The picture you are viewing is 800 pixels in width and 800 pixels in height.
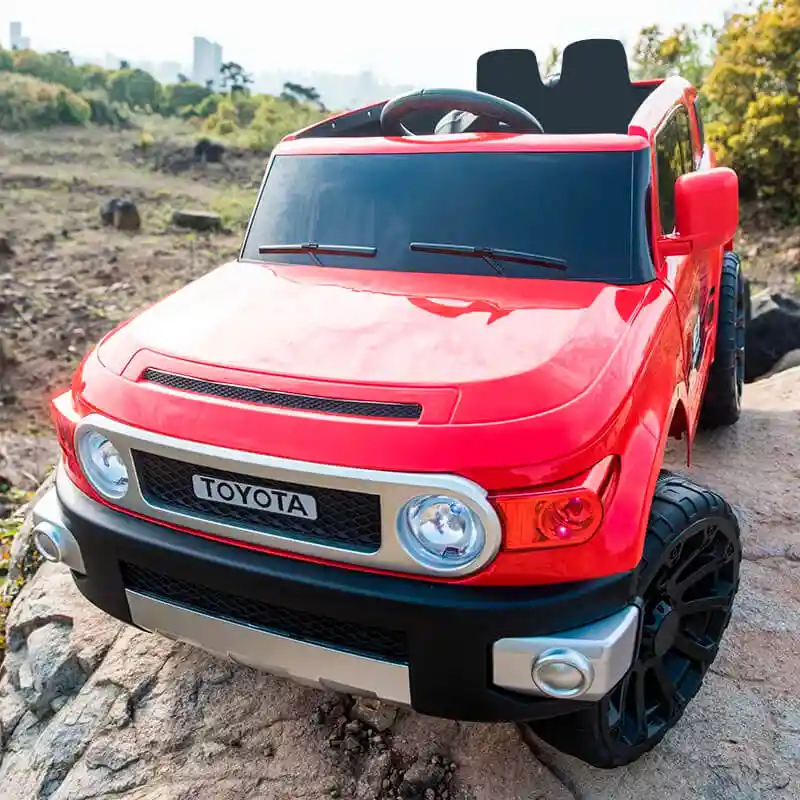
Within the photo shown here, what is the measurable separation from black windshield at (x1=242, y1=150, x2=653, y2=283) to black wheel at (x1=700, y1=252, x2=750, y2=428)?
1693 mm

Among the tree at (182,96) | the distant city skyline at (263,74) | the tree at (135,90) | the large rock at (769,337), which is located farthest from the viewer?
the distant city skyline at (263,74)

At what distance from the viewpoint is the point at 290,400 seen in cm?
218

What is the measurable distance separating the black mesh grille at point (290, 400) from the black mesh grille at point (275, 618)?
0.53 metres

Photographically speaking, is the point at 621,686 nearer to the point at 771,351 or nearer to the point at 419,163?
the point at 419,163

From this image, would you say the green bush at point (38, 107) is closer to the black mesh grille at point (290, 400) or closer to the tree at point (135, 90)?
the tree at point (135, 90)

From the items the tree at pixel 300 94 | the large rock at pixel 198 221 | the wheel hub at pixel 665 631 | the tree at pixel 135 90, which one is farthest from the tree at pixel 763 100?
the tree at pixel 135 90

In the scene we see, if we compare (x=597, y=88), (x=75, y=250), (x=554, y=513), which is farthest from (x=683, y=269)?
(x=75, y=250)

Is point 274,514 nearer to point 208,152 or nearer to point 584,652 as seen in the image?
point 584,652

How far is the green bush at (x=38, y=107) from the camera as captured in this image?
2356 centimetres

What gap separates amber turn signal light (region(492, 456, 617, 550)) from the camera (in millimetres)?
1977

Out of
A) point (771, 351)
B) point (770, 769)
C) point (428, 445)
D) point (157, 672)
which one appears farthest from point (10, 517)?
point (771, 351)

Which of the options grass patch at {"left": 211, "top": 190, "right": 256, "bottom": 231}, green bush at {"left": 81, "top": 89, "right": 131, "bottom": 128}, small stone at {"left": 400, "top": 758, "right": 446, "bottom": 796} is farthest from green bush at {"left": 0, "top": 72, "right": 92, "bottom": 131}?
small stone at {"left": 400, "top": 758, "right": 446, "bottom": 796}

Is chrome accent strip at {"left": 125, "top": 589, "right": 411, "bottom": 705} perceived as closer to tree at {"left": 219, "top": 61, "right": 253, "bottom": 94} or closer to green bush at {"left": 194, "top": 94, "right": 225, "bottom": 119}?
green bush at {"left": 194, "top": 94, "right": 225, "bottom": 119}

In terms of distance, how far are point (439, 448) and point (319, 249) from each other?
140 centimetres
